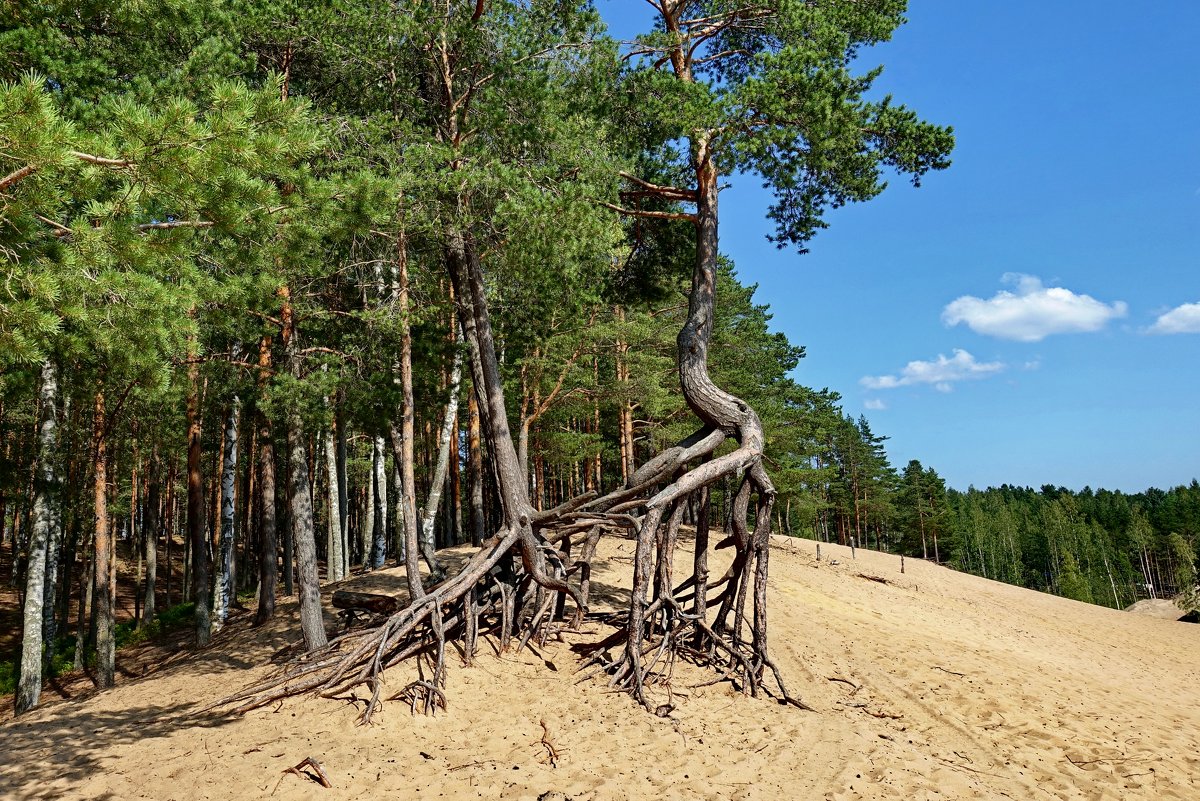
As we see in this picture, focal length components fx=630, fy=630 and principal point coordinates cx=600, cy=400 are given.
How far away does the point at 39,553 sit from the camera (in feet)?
37.1

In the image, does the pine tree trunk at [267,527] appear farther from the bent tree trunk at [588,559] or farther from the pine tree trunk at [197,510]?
the bent tree trunk at [588,559]

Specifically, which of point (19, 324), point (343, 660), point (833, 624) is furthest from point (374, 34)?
point (833, 624)

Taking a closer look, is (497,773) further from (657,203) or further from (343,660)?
(657,203)

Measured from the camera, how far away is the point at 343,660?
7.22m

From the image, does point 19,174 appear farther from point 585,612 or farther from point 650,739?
point 585,612

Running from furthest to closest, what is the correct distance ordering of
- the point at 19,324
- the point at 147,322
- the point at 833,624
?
1. the point at 833,624
2. the point at 147,322
3. the point at 19,324

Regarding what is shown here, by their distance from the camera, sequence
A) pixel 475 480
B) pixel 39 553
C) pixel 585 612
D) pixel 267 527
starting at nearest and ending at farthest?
pixel 585 612
pixel 39 553
pixel 267 527
pixel 475 480

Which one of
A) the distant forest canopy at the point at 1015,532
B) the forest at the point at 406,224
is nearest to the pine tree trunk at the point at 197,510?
the forest at the point at 406,224

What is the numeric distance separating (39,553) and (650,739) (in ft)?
38.7

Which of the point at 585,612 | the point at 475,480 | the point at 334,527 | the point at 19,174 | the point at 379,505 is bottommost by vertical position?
the point at 585,612

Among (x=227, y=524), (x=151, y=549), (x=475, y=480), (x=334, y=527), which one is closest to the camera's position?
(x=227, y=524)

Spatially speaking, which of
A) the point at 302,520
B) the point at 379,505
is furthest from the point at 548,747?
the point at 379,505

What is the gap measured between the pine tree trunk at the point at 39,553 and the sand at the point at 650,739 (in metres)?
2.66

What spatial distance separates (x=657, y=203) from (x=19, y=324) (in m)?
9.17
